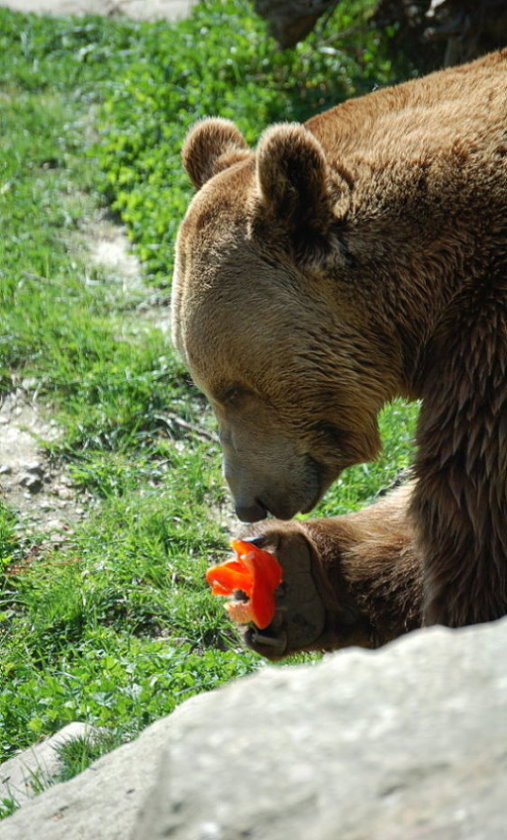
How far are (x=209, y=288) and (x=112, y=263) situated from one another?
4286 mm

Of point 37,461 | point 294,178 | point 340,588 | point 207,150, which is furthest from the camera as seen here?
point 37,461

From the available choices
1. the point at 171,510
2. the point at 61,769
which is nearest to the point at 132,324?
the point at 171,510

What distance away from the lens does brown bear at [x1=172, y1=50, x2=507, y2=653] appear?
384 cm

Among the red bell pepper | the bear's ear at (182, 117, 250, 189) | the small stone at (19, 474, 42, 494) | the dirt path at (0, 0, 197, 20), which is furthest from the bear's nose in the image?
the dirt path at (0, 0, 197, 20)

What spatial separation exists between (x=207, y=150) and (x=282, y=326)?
48.8 inches

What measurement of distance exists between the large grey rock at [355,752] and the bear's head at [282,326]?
2120 millimetres

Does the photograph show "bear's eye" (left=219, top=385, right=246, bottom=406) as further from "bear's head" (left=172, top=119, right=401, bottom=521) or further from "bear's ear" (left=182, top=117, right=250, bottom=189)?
"bear's ear" (left=182, top=117, right=250, bottom=189)

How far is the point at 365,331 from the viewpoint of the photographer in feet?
13.9

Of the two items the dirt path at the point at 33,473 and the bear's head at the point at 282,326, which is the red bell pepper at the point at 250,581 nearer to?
the bear's head at the point at 282,326

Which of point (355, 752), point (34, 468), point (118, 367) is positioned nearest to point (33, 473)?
Answer: point (34, 468)

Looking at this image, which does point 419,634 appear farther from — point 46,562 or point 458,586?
point 46,562

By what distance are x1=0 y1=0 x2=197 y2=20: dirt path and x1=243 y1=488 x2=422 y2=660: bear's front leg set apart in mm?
9976

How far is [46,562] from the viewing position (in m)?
5.79

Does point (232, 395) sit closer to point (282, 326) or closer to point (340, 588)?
point (282, 326)
